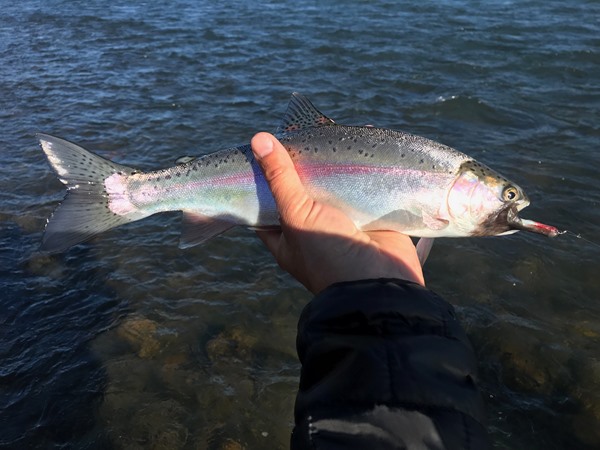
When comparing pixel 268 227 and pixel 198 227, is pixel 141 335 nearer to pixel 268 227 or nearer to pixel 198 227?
pixel 198 227

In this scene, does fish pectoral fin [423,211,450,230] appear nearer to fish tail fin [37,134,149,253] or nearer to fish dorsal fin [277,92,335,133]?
fish dorsal fin [277,92,335,133]

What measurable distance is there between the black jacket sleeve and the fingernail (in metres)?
1.23

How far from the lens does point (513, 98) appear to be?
1109 centimetres

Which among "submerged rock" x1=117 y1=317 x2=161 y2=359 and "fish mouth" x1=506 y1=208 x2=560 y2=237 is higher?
"fish mouth" x1=506 y1=208 x2=560 y2=237

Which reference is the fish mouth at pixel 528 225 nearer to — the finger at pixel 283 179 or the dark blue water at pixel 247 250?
the finger at pixel 283 179

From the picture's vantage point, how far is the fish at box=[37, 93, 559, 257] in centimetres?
345

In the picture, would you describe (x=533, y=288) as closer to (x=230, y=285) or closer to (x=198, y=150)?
(x=230, y=285)

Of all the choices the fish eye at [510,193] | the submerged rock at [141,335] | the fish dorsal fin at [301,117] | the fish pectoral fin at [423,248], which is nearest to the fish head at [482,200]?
the fish eye at [510,193]

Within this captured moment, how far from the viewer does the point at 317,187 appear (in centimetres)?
353

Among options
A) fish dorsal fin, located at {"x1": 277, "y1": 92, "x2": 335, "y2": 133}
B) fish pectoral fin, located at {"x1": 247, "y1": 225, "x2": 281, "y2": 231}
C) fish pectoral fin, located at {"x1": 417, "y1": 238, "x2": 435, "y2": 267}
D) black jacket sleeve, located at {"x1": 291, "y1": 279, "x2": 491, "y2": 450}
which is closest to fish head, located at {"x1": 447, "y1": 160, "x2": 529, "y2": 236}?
fish pectoral fin, located at {"x1": 417, "y1": 238, "x2": 435, "y2": 267}

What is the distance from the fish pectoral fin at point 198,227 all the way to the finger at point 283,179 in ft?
2.12

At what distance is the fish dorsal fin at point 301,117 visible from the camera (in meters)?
3.71

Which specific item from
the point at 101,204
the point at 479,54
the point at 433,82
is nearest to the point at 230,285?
the point at 101,204

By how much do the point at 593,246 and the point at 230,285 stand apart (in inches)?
194
